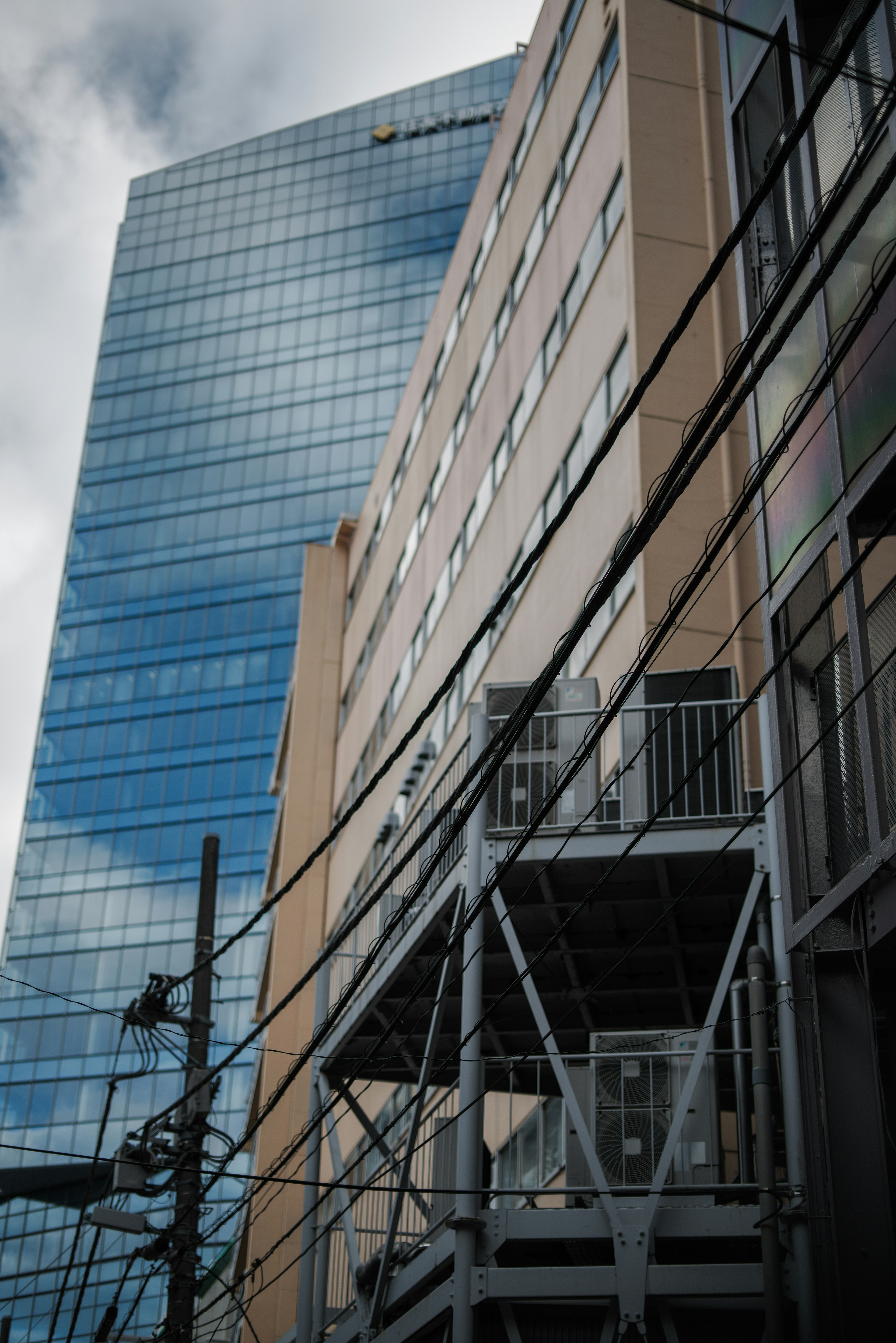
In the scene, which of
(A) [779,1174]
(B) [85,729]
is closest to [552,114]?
(A) [779,1174]

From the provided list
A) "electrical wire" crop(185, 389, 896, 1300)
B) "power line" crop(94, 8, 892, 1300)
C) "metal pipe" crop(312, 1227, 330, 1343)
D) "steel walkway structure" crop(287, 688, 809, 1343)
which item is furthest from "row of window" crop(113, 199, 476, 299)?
"power line" crop(94, 8, 892, 1300)

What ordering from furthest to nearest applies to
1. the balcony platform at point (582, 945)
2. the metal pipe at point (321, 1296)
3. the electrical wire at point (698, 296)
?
the metal pipe at point (321, 1296) < the balcony platform at point (582, 945) < the electrical wire at point (698, 296)

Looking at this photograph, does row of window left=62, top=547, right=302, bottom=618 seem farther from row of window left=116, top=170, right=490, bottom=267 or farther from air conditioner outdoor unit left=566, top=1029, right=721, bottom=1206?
air conditioner outdoor unit left=566, top=1029, right=721, bottom=1206

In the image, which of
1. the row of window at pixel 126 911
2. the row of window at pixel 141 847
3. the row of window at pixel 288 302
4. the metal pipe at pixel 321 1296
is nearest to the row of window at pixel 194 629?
the row of window at pixel 141 847

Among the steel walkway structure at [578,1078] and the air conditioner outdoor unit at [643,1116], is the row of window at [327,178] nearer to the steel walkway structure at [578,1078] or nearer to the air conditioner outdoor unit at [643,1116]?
the steel walkway structure at [578,1078]

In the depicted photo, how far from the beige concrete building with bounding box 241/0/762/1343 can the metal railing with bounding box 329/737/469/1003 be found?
0.59 meters

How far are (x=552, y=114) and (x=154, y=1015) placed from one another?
55.3 ft

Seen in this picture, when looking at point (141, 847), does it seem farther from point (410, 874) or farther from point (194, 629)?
point (410, 874)

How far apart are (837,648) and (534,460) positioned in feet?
41.9

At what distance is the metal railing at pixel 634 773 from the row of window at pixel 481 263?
12.3 metres

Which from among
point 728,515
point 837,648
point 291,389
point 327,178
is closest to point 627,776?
point 837,648

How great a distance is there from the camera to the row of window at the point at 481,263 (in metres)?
24.2

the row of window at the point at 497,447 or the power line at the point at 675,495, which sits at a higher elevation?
the row of window at the point at 497,447

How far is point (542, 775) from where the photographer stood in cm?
1352
